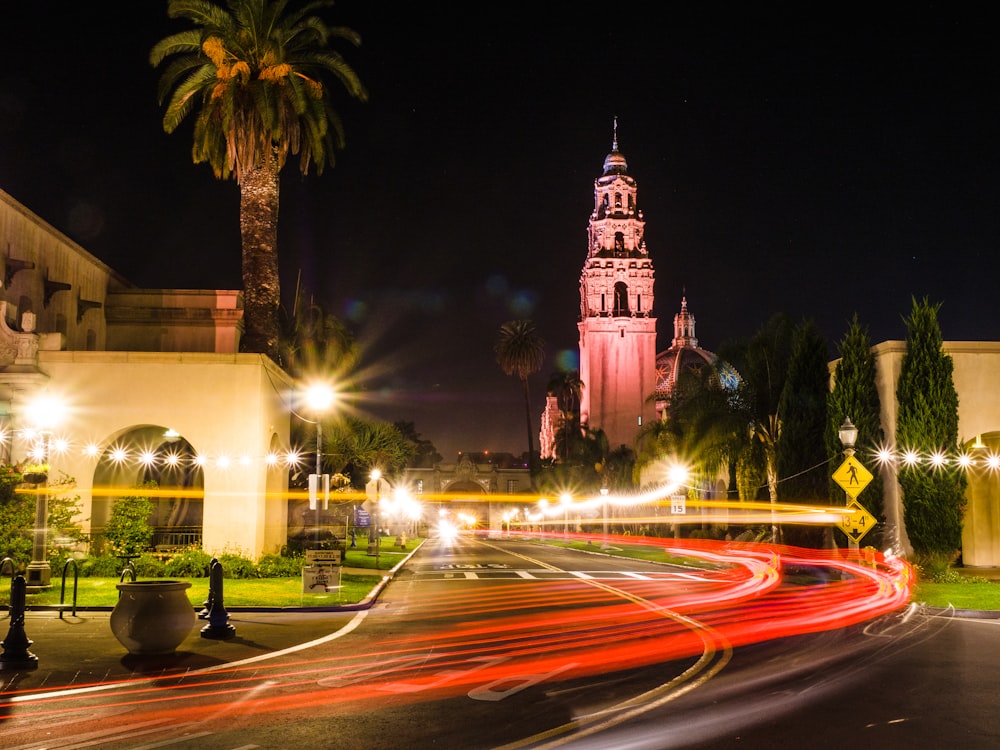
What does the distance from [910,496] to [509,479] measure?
14390 centimetres

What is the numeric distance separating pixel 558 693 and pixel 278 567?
19.2 m

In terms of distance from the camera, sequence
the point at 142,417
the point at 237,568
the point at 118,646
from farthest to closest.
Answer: the point at 142,417 → the point at 237,568 → the point at 118,646

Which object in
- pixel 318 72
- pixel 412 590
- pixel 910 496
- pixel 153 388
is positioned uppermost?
pixel 318 72

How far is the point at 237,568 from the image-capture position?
87.5 feet

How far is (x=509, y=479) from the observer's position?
565ft

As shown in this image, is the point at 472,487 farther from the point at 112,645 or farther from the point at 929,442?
the point at 112,645

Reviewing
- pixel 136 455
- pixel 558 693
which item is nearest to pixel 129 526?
pixel 136 455

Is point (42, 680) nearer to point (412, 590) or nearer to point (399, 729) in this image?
point (399, 729)

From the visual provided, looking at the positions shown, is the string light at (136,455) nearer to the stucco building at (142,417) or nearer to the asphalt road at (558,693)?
the stucco building at (142,417)

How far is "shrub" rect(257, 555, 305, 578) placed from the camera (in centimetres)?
2712

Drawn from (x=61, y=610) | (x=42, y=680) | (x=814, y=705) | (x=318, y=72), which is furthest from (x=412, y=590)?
(x=318, y=72)

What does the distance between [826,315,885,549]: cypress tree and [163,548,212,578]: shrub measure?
814 inches

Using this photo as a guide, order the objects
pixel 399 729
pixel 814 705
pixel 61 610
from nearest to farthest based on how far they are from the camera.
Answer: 1. pixel 399 729
2. pixel 814 705
3. pixel 61 610

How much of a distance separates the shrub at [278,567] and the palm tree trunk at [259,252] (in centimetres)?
764
